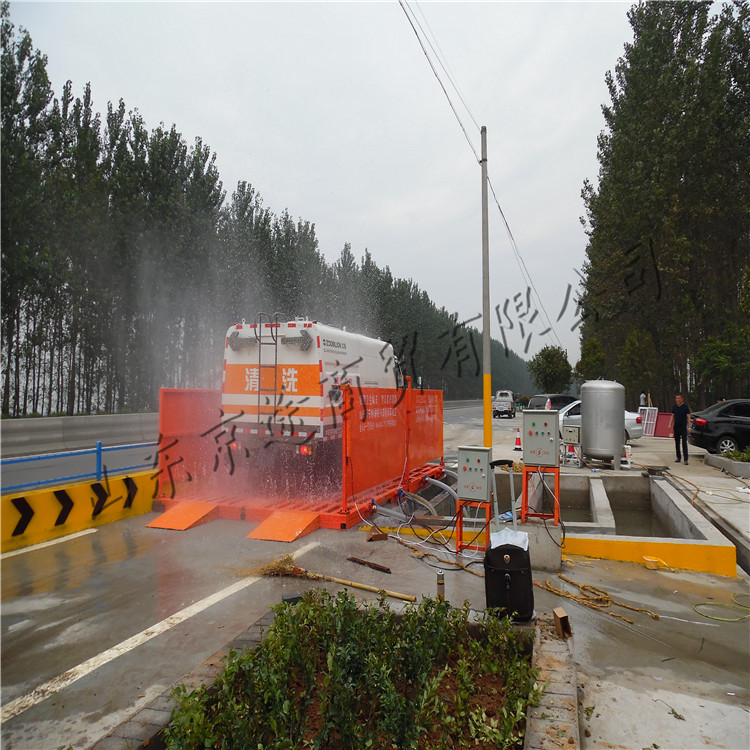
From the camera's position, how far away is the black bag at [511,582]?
13.2ft

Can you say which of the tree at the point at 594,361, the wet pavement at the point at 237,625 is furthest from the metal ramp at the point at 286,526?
the tree at the point at 594,361

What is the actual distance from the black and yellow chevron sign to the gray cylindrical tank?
34.4 ft

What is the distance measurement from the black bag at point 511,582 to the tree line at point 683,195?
19.8 meters

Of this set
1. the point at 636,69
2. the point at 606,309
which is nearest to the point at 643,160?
the point at 636,69

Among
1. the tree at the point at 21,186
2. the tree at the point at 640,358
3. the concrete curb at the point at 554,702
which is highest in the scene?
the tree at the point at 21,186

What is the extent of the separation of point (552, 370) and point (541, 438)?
3127cm

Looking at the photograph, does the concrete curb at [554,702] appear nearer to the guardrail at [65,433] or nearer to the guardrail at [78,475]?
the guardrail at [78,475]

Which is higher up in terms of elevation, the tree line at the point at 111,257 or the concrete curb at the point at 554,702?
the tree line at the point at 111,257

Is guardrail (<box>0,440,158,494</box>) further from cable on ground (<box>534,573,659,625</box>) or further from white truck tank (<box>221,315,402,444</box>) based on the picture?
cable on ground (<box>534,573,659,625</box>)

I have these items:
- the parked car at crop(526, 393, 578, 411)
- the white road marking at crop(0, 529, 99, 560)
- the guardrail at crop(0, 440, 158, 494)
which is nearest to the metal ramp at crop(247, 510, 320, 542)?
the white road marking at crop(0, 529, 99, 560)

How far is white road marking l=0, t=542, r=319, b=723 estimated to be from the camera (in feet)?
10.7

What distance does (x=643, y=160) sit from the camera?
76.2 feet

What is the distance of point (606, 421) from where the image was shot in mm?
12852

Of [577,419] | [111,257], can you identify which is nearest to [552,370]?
[577,419]
